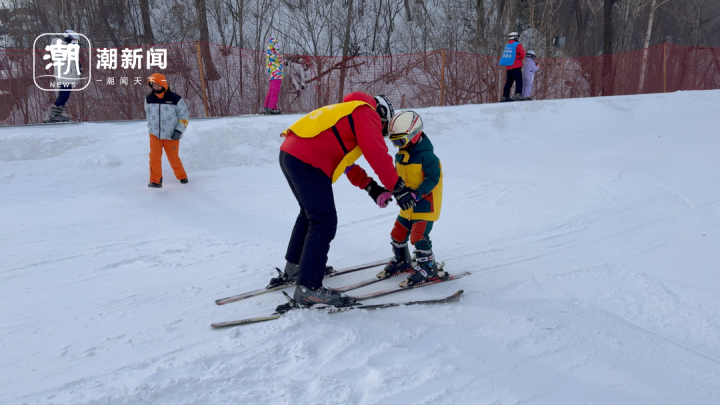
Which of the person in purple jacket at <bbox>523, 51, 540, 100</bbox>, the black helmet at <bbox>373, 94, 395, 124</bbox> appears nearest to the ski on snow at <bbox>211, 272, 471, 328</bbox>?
the black helmet at <bbox>373, 94, 395, 124</bbox>

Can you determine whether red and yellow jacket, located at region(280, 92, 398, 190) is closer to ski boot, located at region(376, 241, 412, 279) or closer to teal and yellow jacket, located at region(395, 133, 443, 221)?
teal and yellow jacket, located at region(395, 133, 443, 221)

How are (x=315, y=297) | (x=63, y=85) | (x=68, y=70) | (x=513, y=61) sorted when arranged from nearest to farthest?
(x=315, y=297) → (x=63, y=85) → (x=68, y=70) → (x=513, y=61)

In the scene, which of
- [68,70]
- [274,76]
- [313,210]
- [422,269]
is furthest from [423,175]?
[68,70]

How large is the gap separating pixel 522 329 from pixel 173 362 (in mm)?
2237

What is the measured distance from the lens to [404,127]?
3527 mm

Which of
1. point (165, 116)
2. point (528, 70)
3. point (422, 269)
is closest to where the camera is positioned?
point (422, 269)

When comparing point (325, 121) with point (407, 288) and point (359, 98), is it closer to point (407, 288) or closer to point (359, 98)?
point (359, 98)

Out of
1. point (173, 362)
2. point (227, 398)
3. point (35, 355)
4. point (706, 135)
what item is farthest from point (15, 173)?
point (706, 135)

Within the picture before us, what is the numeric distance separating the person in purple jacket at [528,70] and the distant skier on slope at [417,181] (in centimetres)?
928

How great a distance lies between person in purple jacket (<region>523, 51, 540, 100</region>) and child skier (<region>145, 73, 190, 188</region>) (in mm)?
8721

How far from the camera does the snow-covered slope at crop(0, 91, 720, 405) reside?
261cm

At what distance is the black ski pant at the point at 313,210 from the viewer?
3260 mm

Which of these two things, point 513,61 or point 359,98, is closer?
point 359,98

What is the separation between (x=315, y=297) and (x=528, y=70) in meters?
10.7
